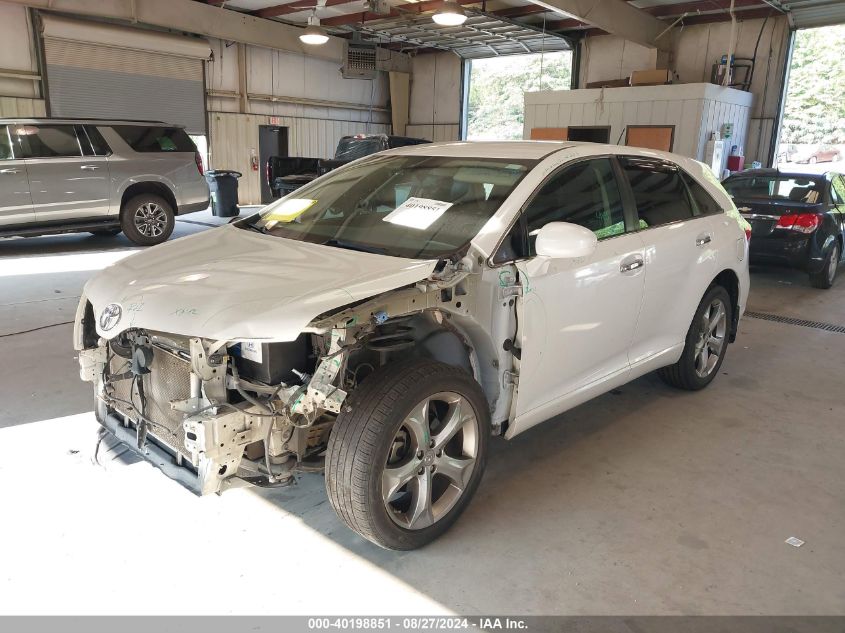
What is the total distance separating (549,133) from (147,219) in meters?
8.17

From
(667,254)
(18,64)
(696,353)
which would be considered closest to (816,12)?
(696,353)

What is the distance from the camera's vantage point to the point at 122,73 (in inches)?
515

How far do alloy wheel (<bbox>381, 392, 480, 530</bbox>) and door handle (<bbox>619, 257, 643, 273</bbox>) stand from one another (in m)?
1.11

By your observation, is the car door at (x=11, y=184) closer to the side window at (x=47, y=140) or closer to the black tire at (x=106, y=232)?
the side window at (x=47, y=140)

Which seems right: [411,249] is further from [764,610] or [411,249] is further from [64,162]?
[64,162]

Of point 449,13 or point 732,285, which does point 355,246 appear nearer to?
point 732,285

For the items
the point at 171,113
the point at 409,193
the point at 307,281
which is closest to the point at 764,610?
the point at 307,281

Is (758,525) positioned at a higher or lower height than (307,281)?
lower

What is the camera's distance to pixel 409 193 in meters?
3.04

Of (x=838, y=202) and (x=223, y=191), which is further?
(x=223, y=191)

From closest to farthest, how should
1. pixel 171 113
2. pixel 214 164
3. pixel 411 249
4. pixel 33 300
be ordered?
pixel 411 249 < pixel 33 300 < pixel 171 113 < pixel 214 164

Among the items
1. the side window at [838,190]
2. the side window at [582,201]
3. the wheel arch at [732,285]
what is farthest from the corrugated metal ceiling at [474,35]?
the side window at [582,201]

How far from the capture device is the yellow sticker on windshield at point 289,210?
3256mm

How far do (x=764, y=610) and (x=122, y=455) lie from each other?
260cm
